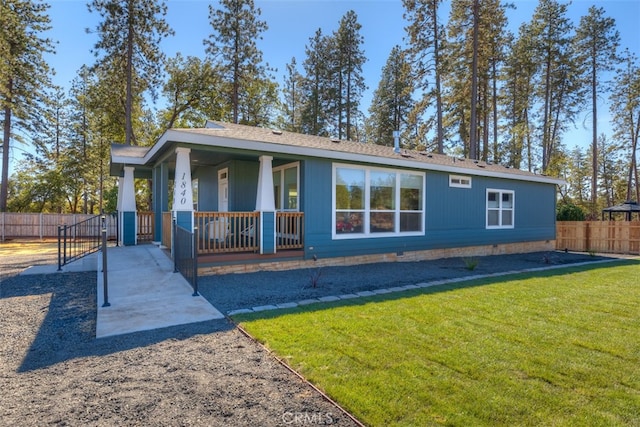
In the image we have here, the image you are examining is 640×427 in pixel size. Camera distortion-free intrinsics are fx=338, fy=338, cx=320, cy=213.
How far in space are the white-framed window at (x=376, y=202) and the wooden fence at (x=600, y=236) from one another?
9577 millimetres

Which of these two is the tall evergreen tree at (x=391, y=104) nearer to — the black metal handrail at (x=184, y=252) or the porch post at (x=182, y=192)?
the porch post at (x=182, y=192)

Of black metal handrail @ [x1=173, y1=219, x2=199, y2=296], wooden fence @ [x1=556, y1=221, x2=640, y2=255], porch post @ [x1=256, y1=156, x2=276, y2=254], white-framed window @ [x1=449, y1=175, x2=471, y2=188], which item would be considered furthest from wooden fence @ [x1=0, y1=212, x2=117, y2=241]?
wooden fence @ [x1=556, y1=221, x2=640, y2=255]

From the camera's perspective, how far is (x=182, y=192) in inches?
272

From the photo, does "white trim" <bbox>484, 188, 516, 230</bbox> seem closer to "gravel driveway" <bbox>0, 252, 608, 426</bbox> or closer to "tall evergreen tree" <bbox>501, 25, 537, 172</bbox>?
"gravel driveway" <bbox>0, 252, 608, 426</bbox>

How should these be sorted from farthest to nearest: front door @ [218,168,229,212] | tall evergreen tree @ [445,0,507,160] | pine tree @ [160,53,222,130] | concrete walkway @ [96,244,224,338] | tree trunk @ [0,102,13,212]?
pine tree @ [160,53,222,130] < tree trunk @ [0,102,13,212] < tall evergreen tree @ [445,0,507,160] < front door @ [218,168,229,212] < concrete walkway @ [96,244,224,338]

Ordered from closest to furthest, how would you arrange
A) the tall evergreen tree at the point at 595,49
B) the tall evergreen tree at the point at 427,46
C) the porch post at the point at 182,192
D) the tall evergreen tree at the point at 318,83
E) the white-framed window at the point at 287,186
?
1. the porch post at the point at 182,192
2. the white-framed window at the point at 287,186
3. the tall evergreen tree at the point at 427,46
4. the tall evergreen tree at the point at 595,49
5. the tall evergreen tree at the point at 318,83

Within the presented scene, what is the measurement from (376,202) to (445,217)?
9.27 feet

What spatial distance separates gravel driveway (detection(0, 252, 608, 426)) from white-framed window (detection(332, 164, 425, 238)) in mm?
3955

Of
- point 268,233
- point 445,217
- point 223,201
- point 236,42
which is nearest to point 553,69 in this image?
point 445,217

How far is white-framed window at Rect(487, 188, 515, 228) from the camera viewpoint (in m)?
12.0

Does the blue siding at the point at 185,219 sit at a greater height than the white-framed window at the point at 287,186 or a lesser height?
lesser

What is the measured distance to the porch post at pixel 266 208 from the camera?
7566 mm

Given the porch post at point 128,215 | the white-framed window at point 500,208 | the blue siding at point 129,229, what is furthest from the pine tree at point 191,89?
the white-framed window at point 500,208

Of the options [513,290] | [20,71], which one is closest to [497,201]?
[513,290]
